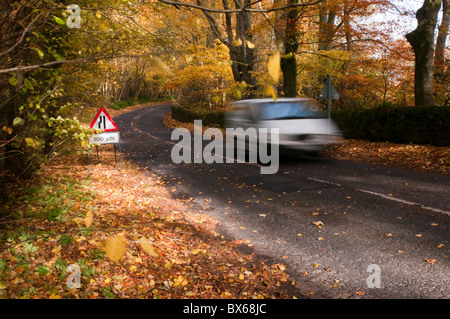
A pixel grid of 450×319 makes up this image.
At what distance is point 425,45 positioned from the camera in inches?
495

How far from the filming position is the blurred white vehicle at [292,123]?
987 centimetres

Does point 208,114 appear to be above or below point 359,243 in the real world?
above

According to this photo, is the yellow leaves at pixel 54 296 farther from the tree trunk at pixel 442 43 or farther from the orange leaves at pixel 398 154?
the tree trunk at pixel 442 43

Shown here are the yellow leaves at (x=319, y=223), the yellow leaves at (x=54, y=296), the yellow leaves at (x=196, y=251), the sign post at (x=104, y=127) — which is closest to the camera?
the yellow leaves at (x=54, y=296)

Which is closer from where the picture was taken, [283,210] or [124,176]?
[283,210]

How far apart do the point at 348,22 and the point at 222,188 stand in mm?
15198

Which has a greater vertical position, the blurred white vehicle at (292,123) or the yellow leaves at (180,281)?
the blurred white vehicle at (292,123)

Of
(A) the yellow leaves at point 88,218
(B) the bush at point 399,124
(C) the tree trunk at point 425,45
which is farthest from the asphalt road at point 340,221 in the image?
(C) the tree trunk at point 425,45

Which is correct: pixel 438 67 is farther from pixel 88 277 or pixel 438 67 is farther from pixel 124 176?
pixel 88 277

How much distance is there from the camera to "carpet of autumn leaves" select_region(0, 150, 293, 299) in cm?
345

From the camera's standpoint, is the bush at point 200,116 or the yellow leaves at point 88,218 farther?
the bush at point 200,116

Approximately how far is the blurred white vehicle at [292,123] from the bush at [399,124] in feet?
12.5

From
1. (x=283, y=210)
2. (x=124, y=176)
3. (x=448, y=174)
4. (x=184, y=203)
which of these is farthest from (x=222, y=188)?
(x=448, y=174)

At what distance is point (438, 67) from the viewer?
57.1ft
